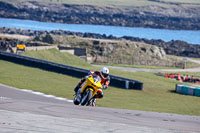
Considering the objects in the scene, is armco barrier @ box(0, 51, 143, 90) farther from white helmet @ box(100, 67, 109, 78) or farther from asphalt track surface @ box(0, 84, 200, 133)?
asphalt track surface @ box(0, 84, 200, 133)

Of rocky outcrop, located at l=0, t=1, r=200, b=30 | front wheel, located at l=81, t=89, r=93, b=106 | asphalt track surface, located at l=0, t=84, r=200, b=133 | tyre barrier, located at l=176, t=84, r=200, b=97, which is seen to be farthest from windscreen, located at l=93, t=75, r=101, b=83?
rocky outcrop, located at l=0, t=1, r=200, b=30

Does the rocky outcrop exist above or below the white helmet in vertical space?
below

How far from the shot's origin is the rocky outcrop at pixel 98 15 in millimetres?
167250

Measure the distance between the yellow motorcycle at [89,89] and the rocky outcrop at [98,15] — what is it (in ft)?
496

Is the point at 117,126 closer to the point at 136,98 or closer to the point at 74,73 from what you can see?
the point at 136,98

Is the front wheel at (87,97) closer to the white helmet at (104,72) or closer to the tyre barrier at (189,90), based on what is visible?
Answer: the white helmet at (104,72)

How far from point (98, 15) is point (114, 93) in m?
164

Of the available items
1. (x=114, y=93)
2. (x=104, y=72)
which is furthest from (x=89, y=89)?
(x=114, y=93)

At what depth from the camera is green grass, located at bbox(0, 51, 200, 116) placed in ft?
63.1

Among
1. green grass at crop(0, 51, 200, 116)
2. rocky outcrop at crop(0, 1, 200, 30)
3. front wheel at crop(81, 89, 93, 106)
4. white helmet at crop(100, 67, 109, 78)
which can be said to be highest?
white helmet at crop(100, 67, 109, 78)

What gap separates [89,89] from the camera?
12445 millimetres

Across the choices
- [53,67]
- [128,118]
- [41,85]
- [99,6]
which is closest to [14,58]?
[53,67]

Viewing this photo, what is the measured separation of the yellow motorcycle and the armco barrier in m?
12.0

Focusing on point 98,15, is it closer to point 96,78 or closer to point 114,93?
point 114,93
